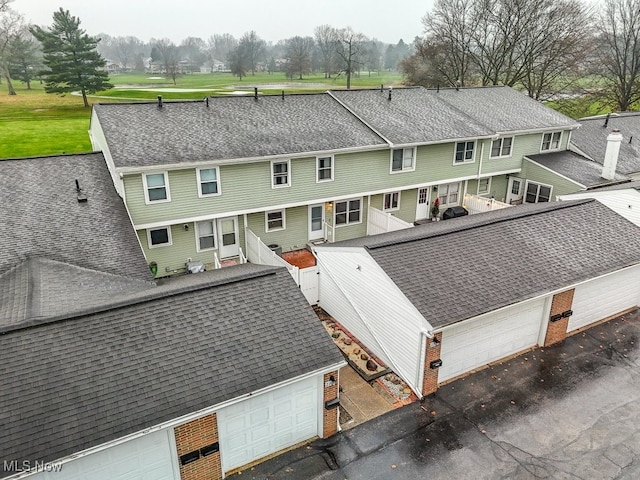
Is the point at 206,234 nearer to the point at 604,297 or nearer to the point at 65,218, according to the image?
the point at 65,218

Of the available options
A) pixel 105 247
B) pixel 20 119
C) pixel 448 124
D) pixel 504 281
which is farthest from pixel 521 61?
pixel 20 119

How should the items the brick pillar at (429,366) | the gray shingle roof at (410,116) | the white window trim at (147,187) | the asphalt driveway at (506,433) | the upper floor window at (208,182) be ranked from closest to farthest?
the asphalt driveway at (506,433), the brick pillar at (429,366), the white window trim at (147,187), the upper floor window at (208,182), the gray shingle roof at (410,116)

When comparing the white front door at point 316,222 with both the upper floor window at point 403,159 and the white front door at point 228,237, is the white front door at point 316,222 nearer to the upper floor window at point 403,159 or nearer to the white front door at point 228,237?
the white front door at point 228,237

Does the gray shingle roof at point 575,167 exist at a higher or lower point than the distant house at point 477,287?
higher

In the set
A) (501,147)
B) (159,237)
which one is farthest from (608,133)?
(159,237)

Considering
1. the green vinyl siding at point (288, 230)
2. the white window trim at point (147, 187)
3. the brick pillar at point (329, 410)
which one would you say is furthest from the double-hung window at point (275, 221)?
the brick pillar at point (329, 410)

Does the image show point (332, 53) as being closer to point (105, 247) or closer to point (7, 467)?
point (105, 247)
